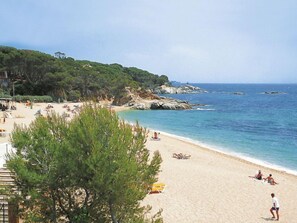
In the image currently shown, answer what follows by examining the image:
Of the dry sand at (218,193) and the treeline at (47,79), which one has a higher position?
the treeline at (47,79)

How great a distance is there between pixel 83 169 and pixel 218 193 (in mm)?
10799

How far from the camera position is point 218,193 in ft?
56.7

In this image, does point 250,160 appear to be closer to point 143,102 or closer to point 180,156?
point 180,156

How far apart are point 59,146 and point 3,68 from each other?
7230 centimetres

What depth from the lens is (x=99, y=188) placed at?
26.5 feet

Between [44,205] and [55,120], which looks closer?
[44,205]

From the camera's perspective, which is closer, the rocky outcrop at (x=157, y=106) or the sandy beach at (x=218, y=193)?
the sandy beach at (x=218, y=193)

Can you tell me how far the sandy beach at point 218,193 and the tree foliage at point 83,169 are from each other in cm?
558

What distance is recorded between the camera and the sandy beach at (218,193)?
14430 millimetres

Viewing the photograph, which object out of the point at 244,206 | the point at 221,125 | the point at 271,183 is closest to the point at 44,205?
the point at 244,206

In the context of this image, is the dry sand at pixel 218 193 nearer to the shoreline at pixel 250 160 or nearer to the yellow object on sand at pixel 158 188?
the yellow object on sand at pixel 158 188

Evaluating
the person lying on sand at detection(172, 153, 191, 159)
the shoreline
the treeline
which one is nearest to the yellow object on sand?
the person lying on sand at detection(172, 153, 191, 159)

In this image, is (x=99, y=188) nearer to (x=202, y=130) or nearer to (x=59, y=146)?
(x=59, y=146)

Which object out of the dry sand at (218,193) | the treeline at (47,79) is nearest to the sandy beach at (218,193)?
the dry sand at (218,193)
